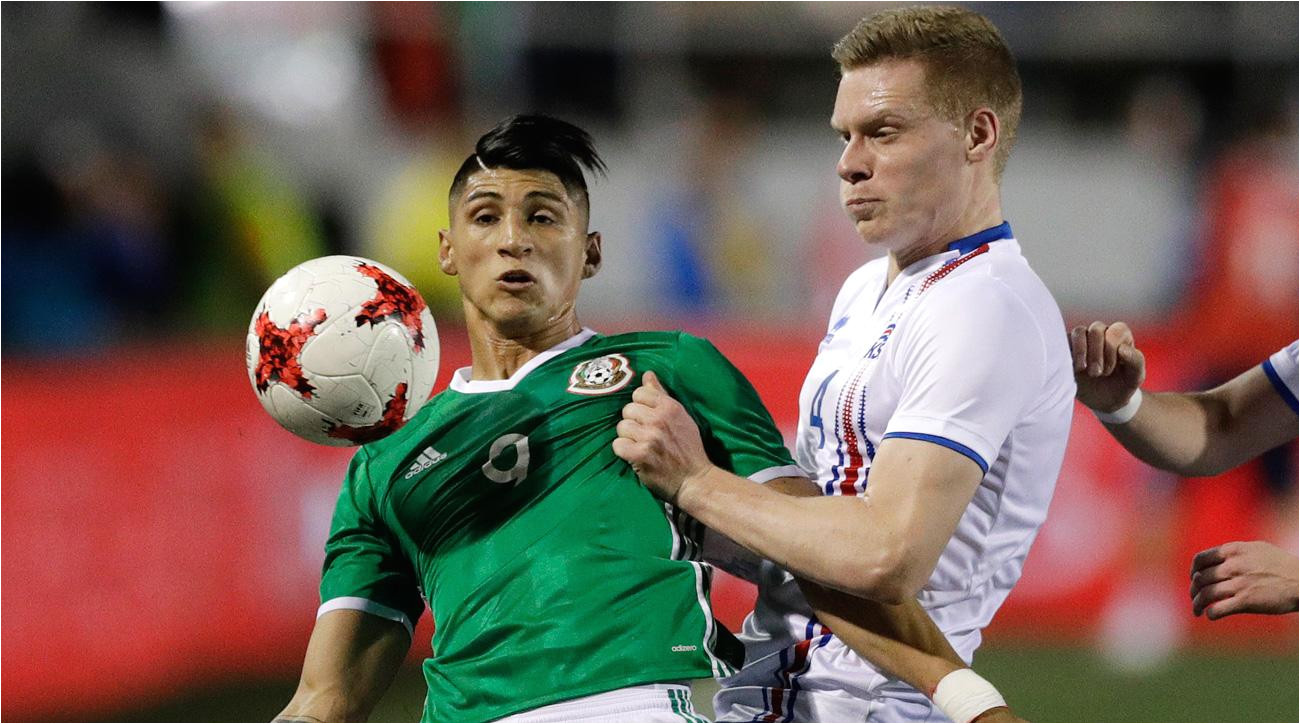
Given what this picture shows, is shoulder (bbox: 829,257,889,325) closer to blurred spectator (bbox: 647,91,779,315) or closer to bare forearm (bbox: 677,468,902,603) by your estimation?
Result: bare forearm (bbox: 677,468,902,603)

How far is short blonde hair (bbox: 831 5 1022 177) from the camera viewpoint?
3143 mm

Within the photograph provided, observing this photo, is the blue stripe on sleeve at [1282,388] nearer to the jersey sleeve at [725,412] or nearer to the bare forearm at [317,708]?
the jersey sleeve at [725,412]

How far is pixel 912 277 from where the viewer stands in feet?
10.6

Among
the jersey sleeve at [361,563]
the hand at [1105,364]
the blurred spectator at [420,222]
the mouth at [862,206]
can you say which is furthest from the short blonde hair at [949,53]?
the blurred spectator at [420,222]

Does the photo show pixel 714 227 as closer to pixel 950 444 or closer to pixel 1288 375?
pixel 1288 375

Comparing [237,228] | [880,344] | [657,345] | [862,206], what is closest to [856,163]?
[862,206]

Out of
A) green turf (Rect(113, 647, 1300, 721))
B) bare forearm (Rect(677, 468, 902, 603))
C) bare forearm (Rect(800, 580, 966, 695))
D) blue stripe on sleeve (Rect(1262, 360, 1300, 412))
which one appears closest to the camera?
bare forearm (Rect(677, 468, 902, 603))

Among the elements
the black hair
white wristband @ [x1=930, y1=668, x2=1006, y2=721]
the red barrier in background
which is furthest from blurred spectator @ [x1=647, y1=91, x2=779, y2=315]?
white wristband @ [x1=930, y1=668, x2=1006, y2=721]

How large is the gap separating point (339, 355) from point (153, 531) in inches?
153

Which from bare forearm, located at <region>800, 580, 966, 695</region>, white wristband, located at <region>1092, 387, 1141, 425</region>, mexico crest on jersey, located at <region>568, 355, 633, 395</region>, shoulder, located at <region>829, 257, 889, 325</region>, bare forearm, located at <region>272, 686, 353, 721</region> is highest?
shoulder, located at <region>829, 257, 889, 325</region>

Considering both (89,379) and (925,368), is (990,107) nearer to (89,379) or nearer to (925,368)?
(925,368)

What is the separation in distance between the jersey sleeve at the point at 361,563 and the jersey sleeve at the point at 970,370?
1.23 metres

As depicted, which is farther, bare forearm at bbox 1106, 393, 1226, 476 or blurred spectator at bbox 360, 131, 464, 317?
blurred spectator at bbox 360, 131, 464, 317

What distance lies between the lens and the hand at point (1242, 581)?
3490mm
